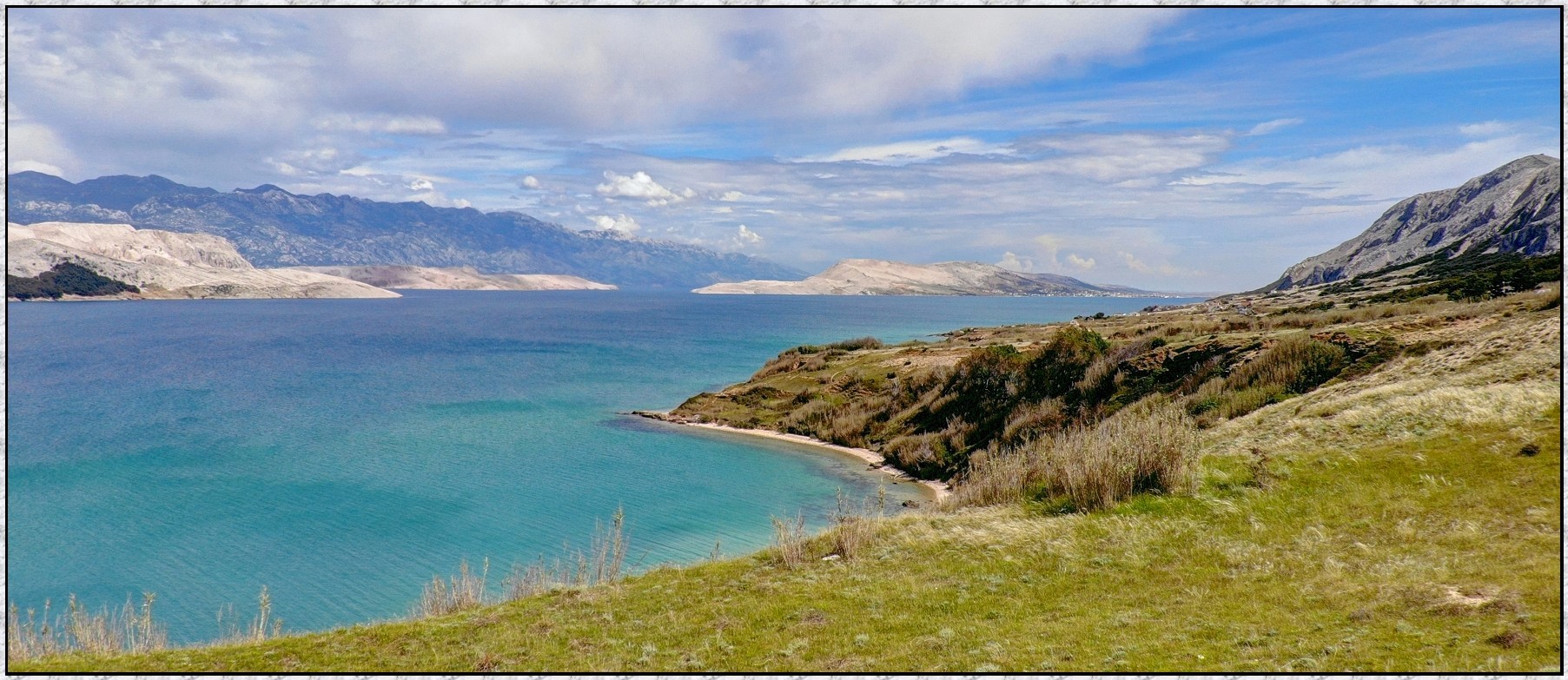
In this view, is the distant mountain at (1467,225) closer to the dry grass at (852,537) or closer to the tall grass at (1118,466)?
the tall grass at (1118,466)

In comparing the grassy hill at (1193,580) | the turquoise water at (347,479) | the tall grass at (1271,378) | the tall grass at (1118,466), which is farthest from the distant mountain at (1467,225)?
the tall grass at (1118,466)

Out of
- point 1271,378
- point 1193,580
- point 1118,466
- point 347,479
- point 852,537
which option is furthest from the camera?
point 347,479

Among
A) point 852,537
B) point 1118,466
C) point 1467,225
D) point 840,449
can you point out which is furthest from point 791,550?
point 1467,225

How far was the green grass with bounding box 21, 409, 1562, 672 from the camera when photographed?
31.8 feet

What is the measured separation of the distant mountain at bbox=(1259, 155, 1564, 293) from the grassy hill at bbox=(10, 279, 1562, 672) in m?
94.1

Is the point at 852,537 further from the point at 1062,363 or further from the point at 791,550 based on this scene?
the point at 1062,363

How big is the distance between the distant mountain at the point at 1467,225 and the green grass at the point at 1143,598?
97.7m

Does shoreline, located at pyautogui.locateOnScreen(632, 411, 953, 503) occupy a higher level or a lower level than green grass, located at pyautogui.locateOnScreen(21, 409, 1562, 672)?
lower

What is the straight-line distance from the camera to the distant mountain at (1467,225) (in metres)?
98.1

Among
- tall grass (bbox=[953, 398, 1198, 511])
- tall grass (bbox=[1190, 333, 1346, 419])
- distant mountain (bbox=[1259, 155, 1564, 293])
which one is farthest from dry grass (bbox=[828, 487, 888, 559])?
distant mountain (bbox=[1259, 155, 1564, 293])

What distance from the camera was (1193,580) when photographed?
12523 mm

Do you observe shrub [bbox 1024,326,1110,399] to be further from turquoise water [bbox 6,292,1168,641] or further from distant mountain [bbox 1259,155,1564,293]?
distant mountain [bbox 1259,155,1564,293]

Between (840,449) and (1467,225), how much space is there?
15060 centimetres

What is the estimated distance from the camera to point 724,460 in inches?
1622
